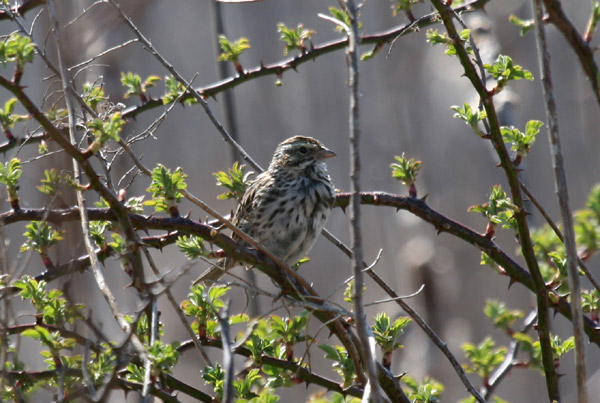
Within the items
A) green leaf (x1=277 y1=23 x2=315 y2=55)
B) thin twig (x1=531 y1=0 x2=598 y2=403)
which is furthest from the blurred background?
thin twig (x1=531 y1=0 x2=598 y2=403)

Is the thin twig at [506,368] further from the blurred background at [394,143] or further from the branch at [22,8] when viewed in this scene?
the blurred background at [394,143]

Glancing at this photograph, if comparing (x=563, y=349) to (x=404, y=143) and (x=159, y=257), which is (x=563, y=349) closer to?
(x=404, y=143)

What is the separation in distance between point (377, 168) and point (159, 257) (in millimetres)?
2901

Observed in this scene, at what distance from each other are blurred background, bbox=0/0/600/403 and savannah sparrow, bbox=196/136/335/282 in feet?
12.1

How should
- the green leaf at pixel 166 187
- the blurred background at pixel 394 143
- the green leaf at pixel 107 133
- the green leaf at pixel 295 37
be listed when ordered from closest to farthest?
the green leaf at pixel 107 133 < the green leaf at pixel 166 187 < the green leaf at pixel 295 37 < the blurred background at pixel 394 143

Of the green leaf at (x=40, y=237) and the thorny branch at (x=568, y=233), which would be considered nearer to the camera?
the thorny branch at (x=568, y=233)

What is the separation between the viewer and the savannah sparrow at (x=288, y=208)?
4094 millimetres

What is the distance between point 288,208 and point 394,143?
562 cm

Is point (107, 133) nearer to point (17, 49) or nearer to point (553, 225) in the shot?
point (17, 49)

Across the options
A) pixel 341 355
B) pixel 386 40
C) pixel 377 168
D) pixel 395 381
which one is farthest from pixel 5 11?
pixel 377 168

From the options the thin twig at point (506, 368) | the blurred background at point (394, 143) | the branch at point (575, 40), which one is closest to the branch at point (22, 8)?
the branch at point (575, 40)

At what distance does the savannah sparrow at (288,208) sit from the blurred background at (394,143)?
3.68 m

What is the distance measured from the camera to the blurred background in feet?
29.3

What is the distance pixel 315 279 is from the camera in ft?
33.6
